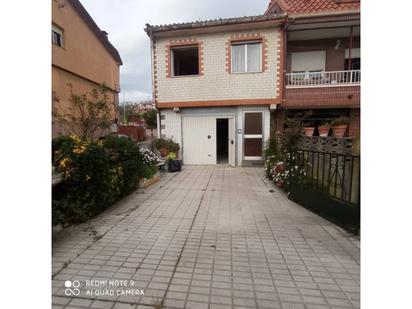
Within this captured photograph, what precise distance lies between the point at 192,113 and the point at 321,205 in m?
6.77

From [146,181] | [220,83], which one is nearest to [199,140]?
[220,83]

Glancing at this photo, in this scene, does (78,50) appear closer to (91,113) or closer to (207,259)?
(91,113)

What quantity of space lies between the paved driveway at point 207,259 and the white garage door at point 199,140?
5.34m

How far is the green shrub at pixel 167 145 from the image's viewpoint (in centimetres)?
937

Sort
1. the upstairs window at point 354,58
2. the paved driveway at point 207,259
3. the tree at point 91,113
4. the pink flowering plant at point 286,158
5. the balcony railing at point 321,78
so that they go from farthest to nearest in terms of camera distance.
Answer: the upstairs window at point 354,58 < the balcony railing at point 321,78 < the tree at point 91,113 < the pink flowering plant at point 286,158 < the paved driveway at point 207,259

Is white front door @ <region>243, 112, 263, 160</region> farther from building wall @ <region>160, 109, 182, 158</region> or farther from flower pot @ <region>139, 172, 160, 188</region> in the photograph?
flower pot @ <region>139, 172, 160, 188</region>

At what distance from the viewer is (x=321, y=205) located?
3.99 m

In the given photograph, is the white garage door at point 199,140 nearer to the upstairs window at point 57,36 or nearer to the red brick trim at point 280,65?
the red brick trim at point 280,65

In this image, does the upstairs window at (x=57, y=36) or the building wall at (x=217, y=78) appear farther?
the upstairs window at (x=57, y=36)

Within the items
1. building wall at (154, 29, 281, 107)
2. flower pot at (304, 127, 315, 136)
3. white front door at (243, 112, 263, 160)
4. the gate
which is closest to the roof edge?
building wall at (154, 29, 281, 107)

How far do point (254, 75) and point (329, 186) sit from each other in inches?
239

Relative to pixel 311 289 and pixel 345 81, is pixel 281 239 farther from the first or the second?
pixel 345 81

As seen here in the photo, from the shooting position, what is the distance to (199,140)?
32.2 feet

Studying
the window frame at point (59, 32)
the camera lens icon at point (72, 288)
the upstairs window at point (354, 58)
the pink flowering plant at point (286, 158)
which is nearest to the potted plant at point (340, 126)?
the pink flowering plant at point (286, 158)
